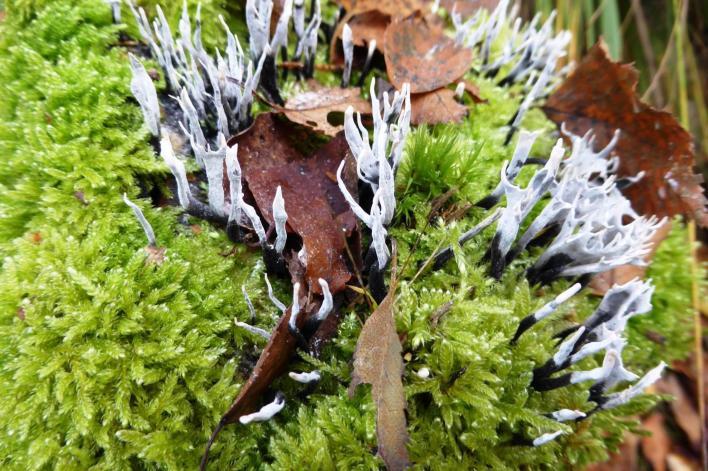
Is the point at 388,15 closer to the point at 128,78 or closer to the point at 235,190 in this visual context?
the point at 128,78

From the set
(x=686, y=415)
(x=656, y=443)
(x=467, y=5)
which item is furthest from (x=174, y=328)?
(x=686, y=415)

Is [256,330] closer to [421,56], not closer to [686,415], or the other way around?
[421,56]

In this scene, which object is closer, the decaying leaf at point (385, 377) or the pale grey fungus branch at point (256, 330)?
the decaying leaf at point (385, 377)

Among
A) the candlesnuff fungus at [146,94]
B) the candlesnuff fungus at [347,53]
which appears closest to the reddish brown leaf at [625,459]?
the candlesnuff fungus at [347,53]

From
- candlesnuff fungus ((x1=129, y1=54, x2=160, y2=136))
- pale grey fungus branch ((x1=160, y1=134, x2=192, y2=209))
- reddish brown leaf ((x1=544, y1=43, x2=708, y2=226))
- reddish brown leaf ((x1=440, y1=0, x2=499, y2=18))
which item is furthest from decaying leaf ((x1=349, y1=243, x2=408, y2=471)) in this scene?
reddish brown leaf ((x1=440, y1=0, x2=499, y2=18))

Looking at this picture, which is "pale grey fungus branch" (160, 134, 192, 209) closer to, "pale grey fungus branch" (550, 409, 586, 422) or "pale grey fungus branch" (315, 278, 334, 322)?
"pale grey fungus branch" (315, 278, 334, 322)

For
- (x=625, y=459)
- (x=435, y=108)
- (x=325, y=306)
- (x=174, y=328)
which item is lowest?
(x=625, y=459)

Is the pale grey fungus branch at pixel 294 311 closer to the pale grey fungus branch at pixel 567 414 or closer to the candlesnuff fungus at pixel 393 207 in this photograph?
the candlesnuff fungus at pixel 393 207
